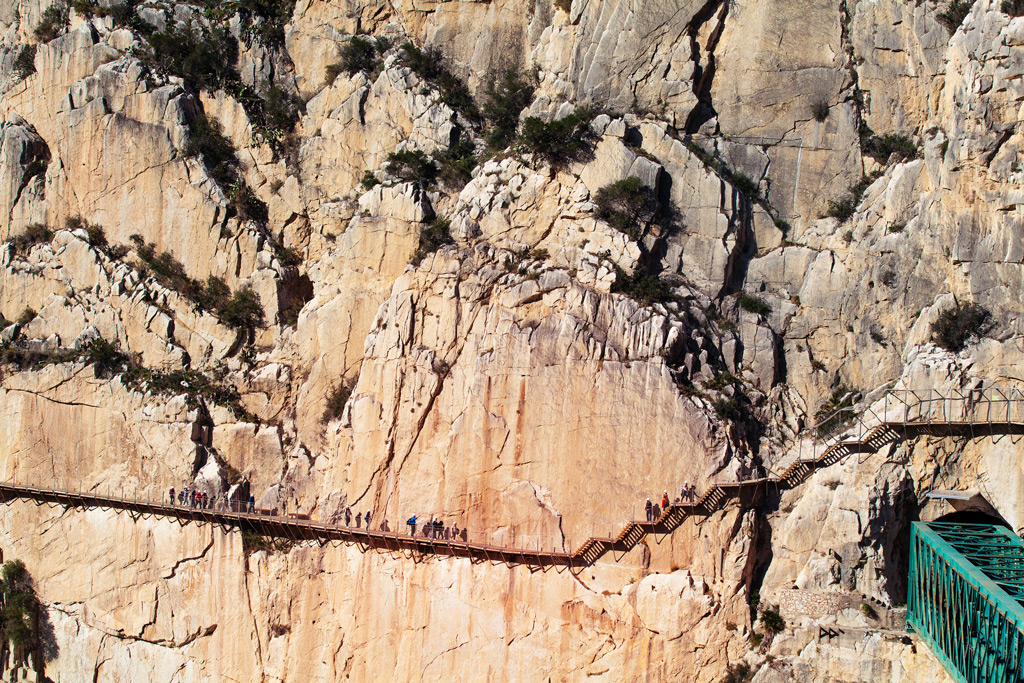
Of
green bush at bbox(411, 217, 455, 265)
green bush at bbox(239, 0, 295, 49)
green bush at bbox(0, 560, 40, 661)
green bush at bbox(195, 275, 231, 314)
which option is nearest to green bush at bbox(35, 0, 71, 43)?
green bush at bbox(239, 0, 295, 49)

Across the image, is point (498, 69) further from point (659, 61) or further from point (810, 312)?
point (810, 312)

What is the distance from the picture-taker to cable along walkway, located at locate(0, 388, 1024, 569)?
2478cm

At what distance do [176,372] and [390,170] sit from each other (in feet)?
31.2

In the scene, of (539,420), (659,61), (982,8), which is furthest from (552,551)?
(982,8)

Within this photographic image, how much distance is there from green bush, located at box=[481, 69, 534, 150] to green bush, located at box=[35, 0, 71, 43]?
1676 cm

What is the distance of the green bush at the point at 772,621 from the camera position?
25078mm

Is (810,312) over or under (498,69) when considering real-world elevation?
under

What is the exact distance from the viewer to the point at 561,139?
30.0 m

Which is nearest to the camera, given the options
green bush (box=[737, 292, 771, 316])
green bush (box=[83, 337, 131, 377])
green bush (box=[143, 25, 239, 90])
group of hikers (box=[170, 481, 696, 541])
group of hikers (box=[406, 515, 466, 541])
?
group of hikers (box=[170, 481, 696, 541])

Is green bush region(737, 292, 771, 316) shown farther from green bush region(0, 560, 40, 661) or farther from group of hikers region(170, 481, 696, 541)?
green bush region(0, 560, 40, 661)

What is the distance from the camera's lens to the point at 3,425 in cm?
3300

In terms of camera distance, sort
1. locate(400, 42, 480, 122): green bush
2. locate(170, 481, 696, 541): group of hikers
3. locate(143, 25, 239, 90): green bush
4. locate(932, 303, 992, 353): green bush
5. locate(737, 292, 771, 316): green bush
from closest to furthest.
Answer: locate(932, 303, 992, 353): green bush, locate(170, 481, 696, 541): group of hikers, locate(737, 292, 771, 316): green bush, locate(400, 42, 480, 122): green bush, locate(143, 25, 239, 90): green bush

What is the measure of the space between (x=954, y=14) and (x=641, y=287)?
479 inches

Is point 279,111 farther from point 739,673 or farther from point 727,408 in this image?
point 739,673
